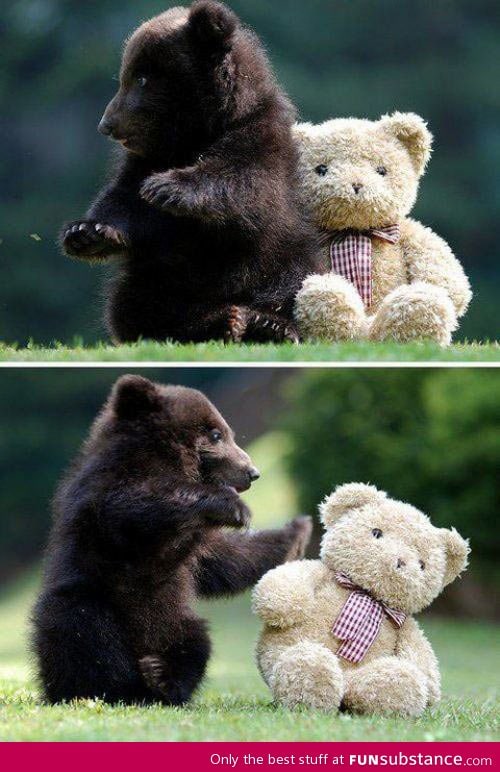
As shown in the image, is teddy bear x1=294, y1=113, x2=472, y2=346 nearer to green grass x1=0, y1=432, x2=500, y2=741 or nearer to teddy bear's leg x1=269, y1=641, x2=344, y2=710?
teddy bear's leg x1=269, y1=641, x2=344, y2=710

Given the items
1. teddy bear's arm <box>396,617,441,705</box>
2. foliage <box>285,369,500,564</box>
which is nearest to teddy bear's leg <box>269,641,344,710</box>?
teddy bear's arm <box>396,617,441,705</box>

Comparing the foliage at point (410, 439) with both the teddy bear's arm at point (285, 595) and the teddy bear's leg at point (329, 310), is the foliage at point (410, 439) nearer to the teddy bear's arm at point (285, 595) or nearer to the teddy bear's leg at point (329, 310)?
the teddy bear's leg at point (329, 310)

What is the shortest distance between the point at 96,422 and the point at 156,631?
0.92 metres

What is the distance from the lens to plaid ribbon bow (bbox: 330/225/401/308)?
552 centimetres

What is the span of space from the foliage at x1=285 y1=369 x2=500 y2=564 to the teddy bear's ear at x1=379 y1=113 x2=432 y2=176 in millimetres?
5651

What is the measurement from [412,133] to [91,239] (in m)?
1.52

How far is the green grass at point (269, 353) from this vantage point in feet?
15.7

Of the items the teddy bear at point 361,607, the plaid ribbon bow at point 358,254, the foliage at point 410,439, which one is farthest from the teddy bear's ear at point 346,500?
the foliage at point 410,439

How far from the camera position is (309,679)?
183 inches

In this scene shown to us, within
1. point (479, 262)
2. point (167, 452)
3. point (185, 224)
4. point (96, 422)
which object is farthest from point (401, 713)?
point (479, 262)

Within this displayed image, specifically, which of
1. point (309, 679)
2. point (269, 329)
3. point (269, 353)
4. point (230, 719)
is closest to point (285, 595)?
point (309, 679)

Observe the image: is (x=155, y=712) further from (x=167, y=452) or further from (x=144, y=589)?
(x=167, y=452)

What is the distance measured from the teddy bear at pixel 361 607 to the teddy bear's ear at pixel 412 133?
5.11ft

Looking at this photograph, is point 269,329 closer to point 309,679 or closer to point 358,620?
point 358,620
